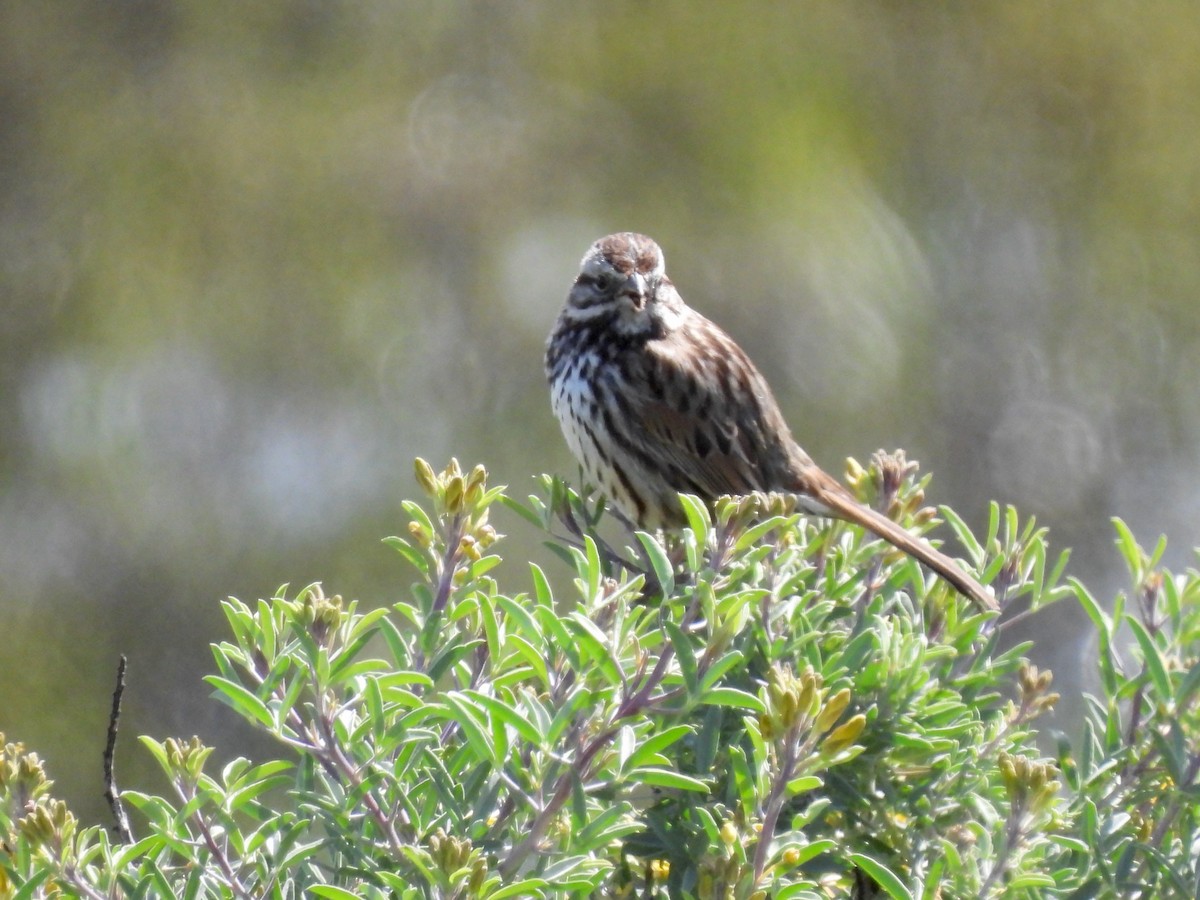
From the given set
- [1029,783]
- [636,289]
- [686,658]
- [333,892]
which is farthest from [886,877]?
[636,289]

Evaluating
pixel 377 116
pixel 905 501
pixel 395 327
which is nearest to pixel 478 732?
pixel 905 501

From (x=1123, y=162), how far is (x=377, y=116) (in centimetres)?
288

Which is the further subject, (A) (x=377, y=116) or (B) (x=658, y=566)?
(A) (x=377, y=116)

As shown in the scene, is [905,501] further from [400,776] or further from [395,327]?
[395,327]

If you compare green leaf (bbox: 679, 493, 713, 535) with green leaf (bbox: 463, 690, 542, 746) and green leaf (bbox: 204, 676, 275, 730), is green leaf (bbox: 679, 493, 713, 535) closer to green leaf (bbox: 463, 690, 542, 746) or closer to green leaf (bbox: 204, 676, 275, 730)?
green leaf (bbox: 463, 690, 542, 746)

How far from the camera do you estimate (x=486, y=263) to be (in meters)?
4.76

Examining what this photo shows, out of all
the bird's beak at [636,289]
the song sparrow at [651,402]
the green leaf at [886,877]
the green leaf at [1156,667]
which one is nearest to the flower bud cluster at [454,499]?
the green leaf at [886,877]

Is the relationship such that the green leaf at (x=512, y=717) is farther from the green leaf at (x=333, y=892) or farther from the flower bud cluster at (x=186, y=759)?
A: the flower bud cluster at (x=186, y=759)

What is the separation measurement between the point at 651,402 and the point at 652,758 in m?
2.10

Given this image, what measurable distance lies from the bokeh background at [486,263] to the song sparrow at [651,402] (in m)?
1.22

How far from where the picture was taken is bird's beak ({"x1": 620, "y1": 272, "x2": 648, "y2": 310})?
11.0ft

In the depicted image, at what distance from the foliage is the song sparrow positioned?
1.67 metres

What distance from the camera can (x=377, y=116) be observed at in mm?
4934

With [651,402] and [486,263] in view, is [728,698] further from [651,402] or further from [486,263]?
[486,263]
